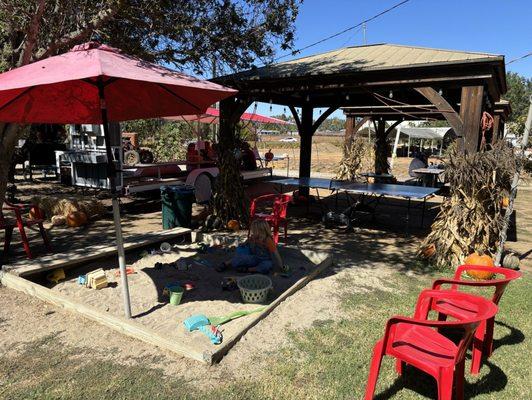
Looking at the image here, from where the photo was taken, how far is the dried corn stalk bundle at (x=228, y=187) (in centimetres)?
859

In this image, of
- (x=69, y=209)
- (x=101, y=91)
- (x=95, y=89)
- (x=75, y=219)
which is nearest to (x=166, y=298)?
(x=101, y=91)

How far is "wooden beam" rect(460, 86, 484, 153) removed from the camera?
6.36m

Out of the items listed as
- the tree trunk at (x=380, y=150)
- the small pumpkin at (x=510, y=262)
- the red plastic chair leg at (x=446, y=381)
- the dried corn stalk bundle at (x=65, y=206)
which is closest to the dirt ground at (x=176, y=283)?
the red plastic chair leg at (x=446, y=381)

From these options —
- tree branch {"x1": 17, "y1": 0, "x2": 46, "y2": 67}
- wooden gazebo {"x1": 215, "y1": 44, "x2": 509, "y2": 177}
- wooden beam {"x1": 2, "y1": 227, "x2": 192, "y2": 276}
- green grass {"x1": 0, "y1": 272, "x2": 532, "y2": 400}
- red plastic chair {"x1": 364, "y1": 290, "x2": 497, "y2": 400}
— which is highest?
tree branch {"x1": 17, "y1": 0, "x2": 46, "y2": 67}

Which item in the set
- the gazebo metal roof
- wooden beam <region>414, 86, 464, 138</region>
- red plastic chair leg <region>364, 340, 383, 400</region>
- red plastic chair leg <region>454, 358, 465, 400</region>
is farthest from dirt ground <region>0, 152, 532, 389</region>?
the gazebo metal roof

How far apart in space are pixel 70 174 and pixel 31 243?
431 centimetres

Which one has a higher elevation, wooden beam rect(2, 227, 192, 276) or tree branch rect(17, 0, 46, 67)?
tree branch rect(17, 0, 46, 67)

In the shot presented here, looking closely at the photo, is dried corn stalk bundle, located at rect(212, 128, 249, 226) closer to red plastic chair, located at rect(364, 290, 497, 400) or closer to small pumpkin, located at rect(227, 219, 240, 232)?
small pumpkin, located at rect(227, 219, 240, 232)

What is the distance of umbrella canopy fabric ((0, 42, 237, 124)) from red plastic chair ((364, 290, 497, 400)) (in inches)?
108

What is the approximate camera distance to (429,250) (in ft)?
22.0

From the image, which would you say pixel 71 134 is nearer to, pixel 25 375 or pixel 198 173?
pixel 198 173

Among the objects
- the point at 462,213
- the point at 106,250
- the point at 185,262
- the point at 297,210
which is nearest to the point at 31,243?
the point at 106,250

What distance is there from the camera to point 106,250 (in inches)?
236

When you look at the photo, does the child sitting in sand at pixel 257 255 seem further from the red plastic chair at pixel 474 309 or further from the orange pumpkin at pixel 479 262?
the orange pumpkin at pixel 479 262
